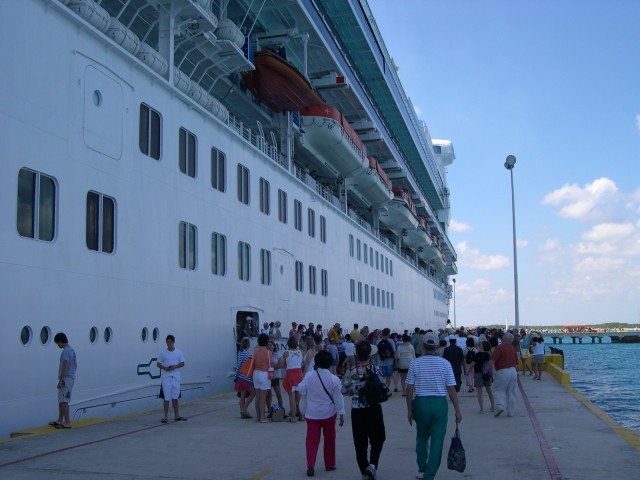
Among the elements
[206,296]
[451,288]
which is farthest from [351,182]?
[451,288]

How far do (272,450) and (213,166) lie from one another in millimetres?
10437

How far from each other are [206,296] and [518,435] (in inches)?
349

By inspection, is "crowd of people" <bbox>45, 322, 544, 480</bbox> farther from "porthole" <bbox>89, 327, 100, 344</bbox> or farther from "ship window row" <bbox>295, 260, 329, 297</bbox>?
"ship window row" <bbox>295, 260, 329, 297</bbox>

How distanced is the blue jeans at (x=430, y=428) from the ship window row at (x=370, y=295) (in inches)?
1013

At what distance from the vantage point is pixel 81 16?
504 inches

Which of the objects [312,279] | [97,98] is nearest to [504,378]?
[97,98]

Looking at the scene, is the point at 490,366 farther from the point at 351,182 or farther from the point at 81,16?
the point at 351,182

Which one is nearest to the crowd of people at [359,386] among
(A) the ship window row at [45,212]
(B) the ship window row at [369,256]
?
(A) the ship window row at [45,212]

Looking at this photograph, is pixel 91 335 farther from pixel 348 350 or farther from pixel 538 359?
pixel 538 359

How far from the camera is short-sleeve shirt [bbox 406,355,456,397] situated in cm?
740

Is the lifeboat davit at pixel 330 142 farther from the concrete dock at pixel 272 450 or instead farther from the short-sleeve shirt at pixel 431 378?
the short-sleeve shirt at pixel 431 378

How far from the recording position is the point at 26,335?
34.1ft

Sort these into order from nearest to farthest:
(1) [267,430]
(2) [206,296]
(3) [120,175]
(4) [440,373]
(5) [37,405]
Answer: (4) [440,373] → (5) [37,405] → (1) [267,430] → (3) [120,175] → (2) [206,296]

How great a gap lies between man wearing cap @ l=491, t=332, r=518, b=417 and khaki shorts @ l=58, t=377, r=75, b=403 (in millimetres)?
7811
